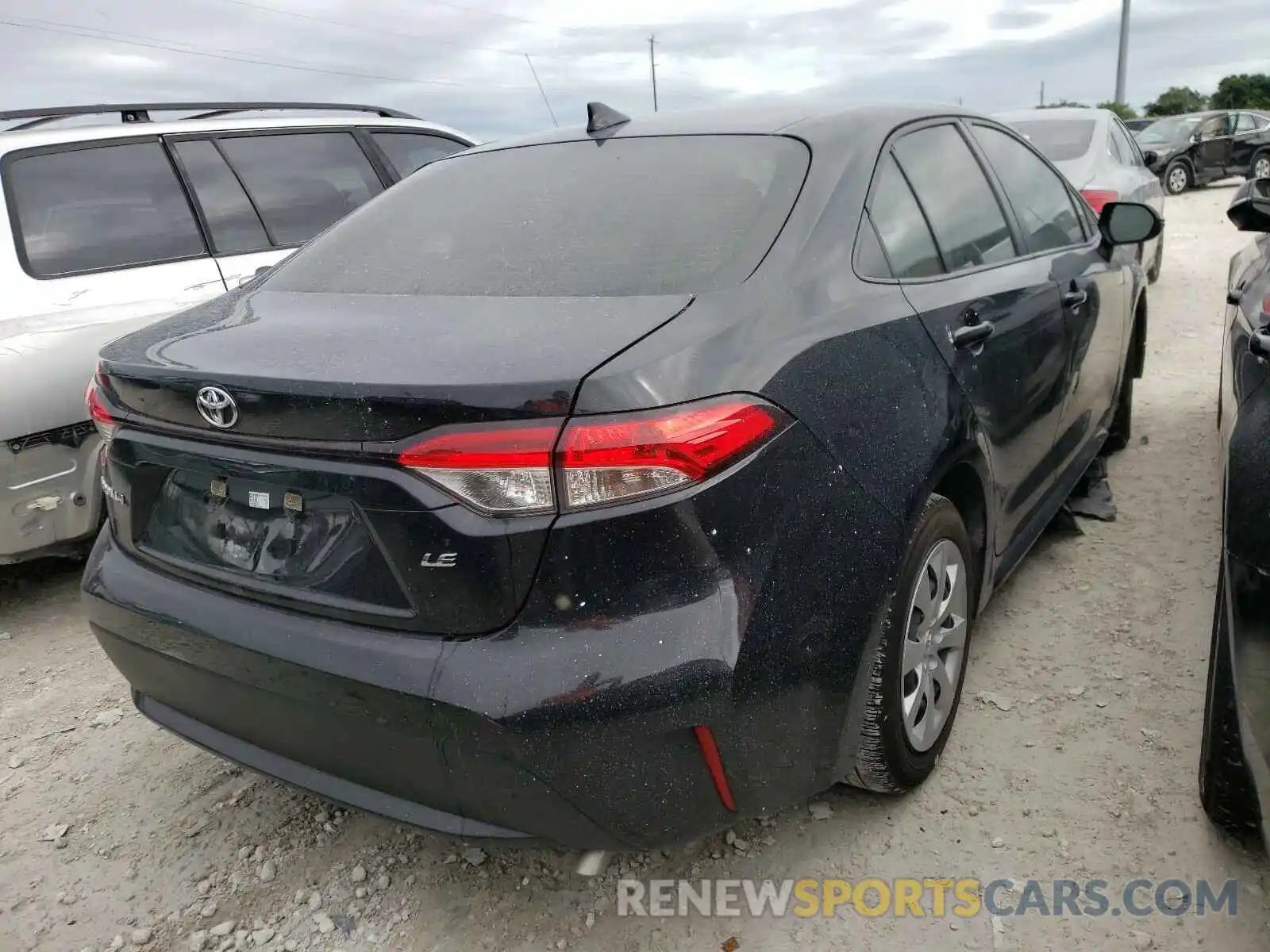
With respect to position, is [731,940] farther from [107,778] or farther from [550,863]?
[107,778]

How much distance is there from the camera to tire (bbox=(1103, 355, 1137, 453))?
167 inches

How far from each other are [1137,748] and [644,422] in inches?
68.9

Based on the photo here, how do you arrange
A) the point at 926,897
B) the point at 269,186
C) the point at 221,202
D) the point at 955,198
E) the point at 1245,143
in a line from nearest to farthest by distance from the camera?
the point at 926,897
the point at 955,198
the point at 221,202
the point at 269,186
the point at 1245,143

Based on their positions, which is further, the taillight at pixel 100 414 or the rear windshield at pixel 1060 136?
the rear windshield at pixel 1060 136

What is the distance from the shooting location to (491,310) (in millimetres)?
1891

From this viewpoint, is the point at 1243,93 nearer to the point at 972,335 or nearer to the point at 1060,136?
the point at 1060,136

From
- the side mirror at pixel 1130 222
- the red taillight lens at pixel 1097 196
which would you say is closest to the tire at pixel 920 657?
the side mirror at pixel 1130 222

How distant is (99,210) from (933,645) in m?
3.46

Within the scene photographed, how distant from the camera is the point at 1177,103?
A: 4569 cm

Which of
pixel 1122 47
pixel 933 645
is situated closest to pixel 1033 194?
pixel 933 645

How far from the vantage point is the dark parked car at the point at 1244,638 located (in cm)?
173

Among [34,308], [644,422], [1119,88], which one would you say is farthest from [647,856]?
[1119,88]

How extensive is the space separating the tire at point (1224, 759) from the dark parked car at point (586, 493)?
57 centimetres

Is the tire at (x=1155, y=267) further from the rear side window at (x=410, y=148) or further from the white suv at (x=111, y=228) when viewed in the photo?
the white suv at (x=111, y=228)
